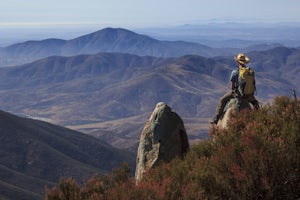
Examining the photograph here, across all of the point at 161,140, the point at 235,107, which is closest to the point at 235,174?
the point at 161,140

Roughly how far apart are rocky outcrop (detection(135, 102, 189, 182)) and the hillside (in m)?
71.0

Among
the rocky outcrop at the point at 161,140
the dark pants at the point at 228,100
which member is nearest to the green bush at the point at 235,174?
the rocky outcrop at the point at 161,140

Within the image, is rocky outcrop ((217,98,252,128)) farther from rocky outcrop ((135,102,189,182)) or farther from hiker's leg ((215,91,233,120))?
rocky outcrop ((135,102,189,182))

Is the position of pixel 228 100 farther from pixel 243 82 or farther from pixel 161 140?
pixel 161 140

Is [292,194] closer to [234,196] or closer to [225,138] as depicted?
[234,196]

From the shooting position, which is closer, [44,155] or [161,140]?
[161,140]

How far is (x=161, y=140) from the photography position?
1530 centimetres

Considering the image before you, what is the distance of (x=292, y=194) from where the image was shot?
9.98 metres

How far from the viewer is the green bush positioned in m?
9.54

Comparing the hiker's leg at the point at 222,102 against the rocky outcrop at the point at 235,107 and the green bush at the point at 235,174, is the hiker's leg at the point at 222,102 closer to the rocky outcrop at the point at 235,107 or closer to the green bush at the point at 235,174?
the rocky outcrop at the point at 235,107

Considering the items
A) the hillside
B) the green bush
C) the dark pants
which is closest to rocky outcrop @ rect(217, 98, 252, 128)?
the dark pants

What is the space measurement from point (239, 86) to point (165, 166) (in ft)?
16.1

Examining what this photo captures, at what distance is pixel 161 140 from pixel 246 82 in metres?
3.56

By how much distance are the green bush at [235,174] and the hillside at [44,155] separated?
75.4 metres
